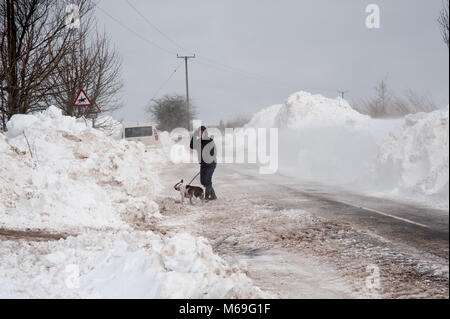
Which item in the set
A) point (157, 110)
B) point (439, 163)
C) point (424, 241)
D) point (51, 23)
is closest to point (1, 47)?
point (51, 23)

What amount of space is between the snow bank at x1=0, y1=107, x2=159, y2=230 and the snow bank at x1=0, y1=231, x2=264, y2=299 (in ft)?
6.80

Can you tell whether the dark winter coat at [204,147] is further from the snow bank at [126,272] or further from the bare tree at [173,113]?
the bare tree at [173,113]

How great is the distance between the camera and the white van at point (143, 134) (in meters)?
22.4

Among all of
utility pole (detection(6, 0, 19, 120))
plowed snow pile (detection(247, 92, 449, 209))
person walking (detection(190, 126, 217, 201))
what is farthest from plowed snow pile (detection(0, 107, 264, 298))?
plowed snow pile (detection(247, 92, 449, 209))

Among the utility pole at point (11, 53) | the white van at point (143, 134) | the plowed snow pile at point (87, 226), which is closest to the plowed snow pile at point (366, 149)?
the plowed snow pile at point (87, 226)

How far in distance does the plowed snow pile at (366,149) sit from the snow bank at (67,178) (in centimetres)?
684

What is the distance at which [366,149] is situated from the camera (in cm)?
1526

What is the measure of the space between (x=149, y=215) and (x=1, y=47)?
5308mm

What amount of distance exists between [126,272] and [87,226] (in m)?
2.88

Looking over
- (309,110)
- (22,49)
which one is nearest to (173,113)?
Result: (309,110)

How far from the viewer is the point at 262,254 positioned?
4.89 meters

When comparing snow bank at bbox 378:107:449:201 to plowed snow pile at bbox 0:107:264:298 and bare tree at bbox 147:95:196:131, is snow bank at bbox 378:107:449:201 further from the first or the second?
bare tree at bbox 147:95:196:131

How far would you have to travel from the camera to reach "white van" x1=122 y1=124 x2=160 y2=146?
73.5 feet
